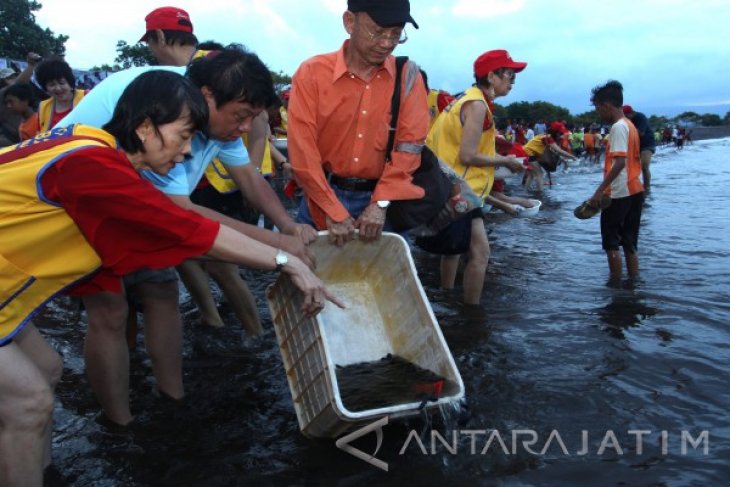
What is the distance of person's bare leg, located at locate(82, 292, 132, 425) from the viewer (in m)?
2.75

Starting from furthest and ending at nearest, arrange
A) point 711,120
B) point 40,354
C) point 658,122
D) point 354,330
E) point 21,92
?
1. point 711,120
2. point 658,122
3. point 21,92
4. point 354,330
5. point 40,354

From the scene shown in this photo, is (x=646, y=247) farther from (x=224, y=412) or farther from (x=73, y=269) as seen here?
A: (x=73, y=269)

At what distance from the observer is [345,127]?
3.40 meters

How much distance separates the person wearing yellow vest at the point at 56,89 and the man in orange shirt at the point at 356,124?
272cm

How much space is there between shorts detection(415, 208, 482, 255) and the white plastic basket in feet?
2.82

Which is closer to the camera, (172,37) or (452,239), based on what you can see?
(172,37)

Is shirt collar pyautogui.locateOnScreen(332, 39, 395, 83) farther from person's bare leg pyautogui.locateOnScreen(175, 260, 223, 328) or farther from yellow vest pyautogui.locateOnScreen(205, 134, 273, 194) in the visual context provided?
person's bare leg pyautogui.locateOnScreen(175, 260, 223, 328)

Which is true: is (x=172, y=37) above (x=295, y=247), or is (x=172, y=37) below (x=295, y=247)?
above

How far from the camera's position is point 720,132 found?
70.7 m

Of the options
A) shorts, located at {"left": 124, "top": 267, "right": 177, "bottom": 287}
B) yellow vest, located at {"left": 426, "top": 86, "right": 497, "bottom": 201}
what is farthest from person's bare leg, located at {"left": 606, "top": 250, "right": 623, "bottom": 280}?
shorts, located at {"left": 124, "top": 267, "right": 177, "bottom": 287}

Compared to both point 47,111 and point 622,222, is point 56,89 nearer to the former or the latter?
point 47,111

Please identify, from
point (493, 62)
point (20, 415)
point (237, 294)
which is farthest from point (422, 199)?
point (20, 415)

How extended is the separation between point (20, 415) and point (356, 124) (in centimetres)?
214

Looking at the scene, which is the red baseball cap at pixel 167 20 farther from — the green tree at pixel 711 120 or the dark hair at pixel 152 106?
the green tree at pixel 711 120
